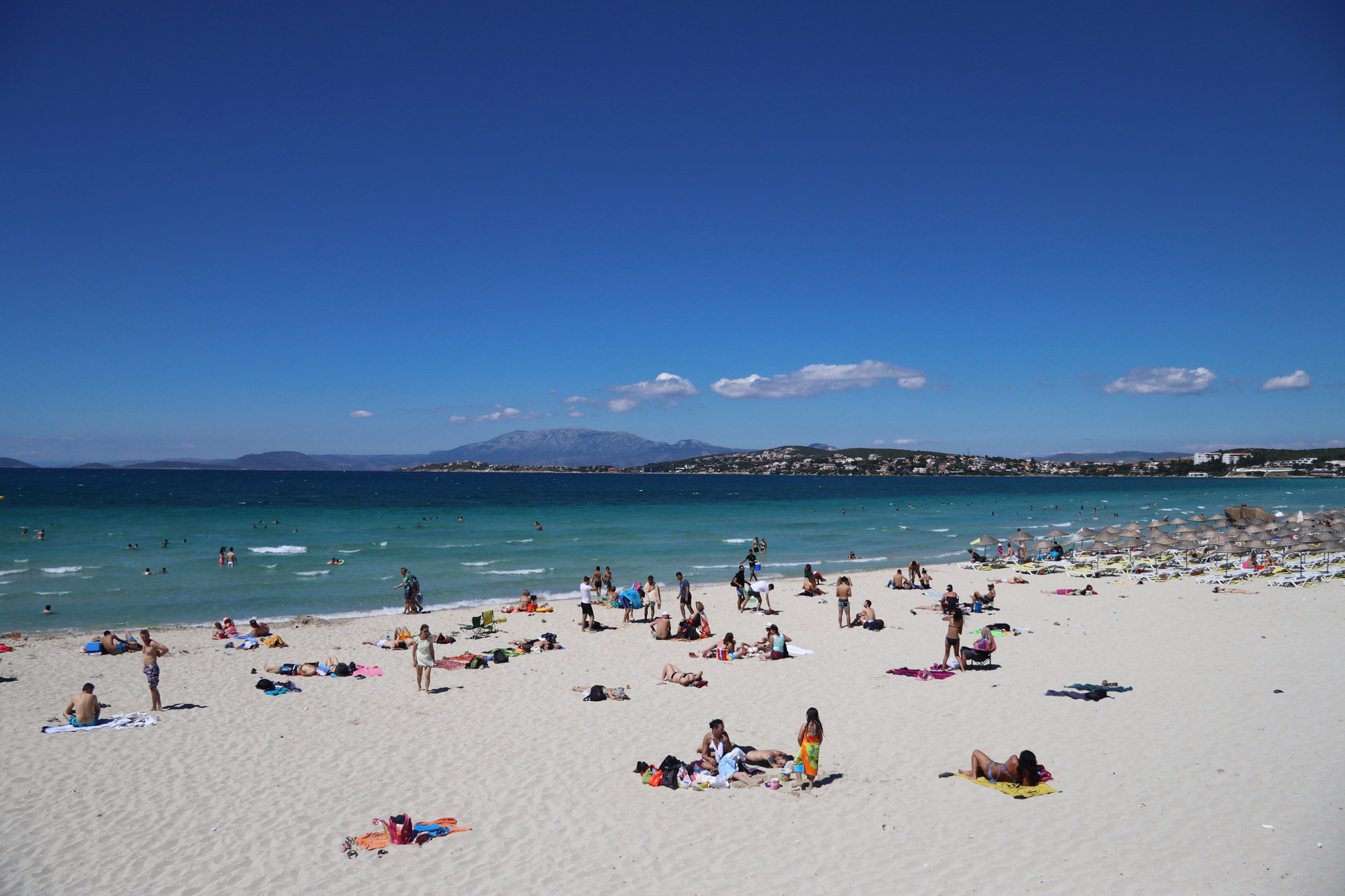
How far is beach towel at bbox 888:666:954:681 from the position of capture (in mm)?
13453

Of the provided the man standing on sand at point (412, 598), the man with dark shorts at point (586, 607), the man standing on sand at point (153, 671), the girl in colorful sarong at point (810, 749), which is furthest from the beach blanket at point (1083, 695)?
the man standing on sand at point (412, 598)

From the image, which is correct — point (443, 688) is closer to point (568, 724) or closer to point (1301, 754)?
point (568, 724)

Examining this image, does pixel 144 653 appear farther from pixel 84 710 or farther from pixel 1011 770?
pixel 1011 770

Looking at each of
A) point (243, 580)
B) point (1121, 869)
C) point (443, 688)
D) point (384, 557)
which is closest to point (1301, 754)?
point (1121, 869)

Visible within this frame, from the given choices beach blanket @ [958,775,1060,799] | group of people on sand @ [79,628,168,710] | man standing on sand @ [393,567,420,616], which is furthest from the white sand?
man standing on sand @ [393,567,420,616]

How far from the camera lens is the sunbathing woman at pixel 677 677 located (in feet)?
43.8

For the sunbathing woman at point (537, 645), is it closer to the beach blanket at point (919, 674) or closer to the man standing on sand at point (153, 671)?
the man standing on sand at point (153, 671)

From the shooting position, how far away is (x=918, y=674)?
44.6 ft

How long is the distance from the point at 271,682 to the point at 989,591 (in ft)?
62.5

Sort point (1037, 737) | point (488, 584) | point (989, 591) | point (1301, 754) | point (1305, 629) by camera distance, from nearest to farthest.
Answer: point (1301, 754) → point (1037, 737) → point (1305, 629) → point (989, 591) → point (488, 584)

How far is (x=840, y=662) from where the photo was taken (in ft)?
49.4

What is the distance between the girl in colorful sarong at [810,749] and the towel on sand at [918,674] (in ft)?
18.0

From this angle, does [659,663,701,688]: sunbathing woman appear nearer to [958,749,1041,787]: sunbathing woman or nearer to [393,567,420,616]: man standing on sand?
[958,749,1041,787]: sunbathing woman

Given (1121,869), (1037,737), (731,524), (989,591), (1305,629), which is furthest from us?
(731,524)
